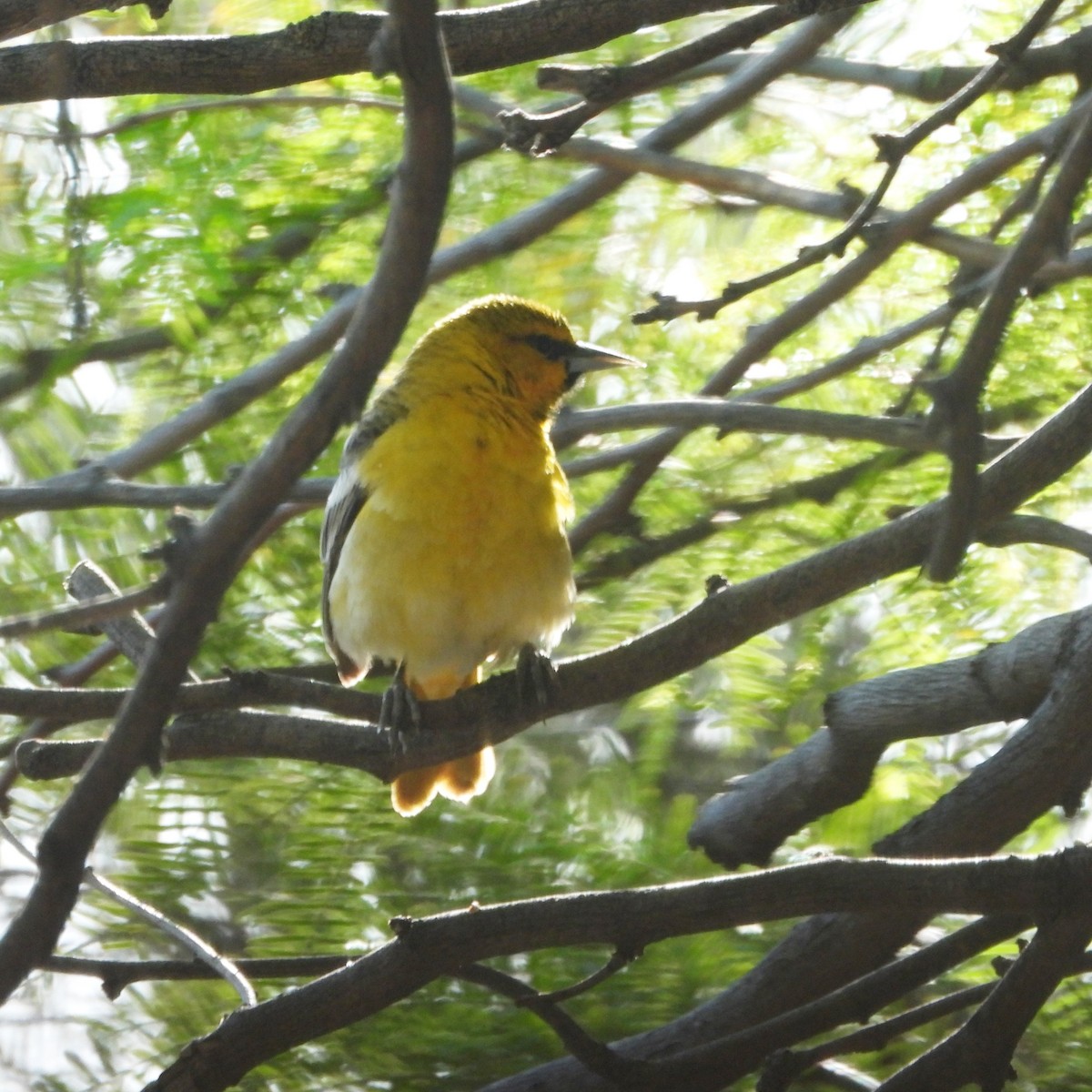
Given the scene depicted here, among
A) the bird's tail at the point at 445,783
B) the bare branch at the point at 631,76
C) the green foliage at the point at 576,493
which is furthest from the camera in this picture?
the bird's tail at the point at 445,783

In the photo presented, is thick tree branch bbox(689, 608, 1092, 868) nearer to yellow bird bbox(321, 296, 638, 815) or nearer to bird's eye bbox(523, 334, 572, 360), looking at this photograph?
yellow bird bbox(321, 296, 638, 815)

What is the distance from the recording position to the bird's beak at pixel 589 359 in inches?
184

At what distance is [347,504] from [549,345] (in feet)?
2.79

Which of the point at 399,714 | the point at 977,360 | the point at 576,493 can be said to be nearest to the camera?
the point at 977,360

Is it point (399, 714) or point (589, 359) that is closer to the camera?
point (399, 714)

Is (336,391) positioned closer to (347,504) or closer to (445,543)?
(445,543)

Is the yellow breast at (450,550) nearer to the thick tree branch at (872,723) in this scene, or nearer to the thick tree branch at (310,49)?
the thick tree branch at (872,723)

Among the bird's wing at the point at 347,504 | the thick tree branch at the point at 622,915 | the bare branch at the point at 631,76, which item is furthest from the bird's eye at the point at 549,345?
the thick tree branch at the point at 622,915

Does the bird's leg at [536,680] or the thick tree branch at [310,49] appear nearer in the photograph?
the thick tree branch at [310,49]

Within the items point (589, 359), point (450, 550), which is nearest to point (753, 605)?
point (450, 550)

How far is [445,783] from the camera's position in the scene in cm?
421

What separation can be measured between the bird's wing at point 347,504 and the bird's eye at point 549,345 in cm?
45

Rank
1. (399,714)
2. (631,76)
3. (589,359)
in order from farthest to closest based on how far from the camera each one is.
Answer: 1. (589,359)
2. (399,714)
3. (631,76)

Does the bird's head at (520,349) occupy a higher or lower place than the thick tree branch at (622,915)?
higher
